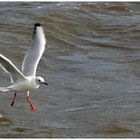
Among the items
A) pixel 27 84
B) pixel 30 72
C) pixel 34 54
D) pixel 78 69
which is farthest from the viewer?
pixel 78 69

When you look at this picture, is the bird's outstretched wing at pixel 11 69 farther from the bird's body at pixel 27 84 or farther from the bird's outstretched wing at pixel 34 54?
the bird's outstretched wing at pixel 34 54

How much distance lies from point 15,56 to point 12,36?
1521 mm

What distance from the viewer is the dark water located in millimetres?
11188

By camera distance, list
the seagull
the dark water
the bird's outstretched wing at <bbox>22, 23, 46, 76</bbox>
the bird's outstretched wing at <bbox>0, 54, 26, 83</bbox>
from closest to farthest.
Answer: the bird's outstretched wing at <bbox>0, 54, 26, 83</bbox> < the seagull < the bird's outstretched wing at <bbox>22, 23, 46, 76</bbox> < the dark water

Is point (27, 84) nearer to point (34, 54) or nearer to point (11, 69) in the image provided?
point (11, 69)

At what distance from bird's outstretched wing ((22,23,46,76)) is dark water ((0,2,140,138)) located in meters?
1.07

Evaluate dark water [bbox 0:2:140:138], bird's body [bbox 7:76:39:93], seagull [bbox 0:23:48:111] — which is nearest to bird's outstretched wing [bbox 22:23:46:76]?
seagull [bbox 0:23:48:111]

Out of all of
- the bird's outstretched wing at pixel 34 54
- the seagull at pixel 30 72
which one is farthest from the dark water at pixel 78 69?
the bird's outstretched wing at pixel 34 54

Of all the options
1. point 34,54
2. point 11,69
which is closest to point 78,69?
point 34,54

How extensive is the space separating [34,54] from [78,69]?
488 cm

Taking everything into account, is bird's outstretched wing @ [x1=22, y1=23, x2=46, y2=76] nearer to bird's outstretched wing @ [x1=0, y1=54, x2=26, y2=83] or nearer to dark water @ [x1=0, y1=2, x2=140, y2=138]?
bird's outstretched wing @ [x1=0, y1=54, x2=26, y2=83]

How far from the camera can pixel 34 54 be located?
1023 centimetres

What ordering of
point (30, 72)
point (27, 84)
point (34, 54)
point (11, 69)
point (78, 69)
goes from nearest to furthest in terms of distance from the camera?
point (11, 69) → point (27, 84) → point (30, 72) → point (34, 54) → point (78, 69)

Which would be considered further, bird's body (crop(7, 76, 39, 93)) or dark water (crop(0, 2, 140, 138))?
A: dark water (crop(0, 2, 140, 138))
